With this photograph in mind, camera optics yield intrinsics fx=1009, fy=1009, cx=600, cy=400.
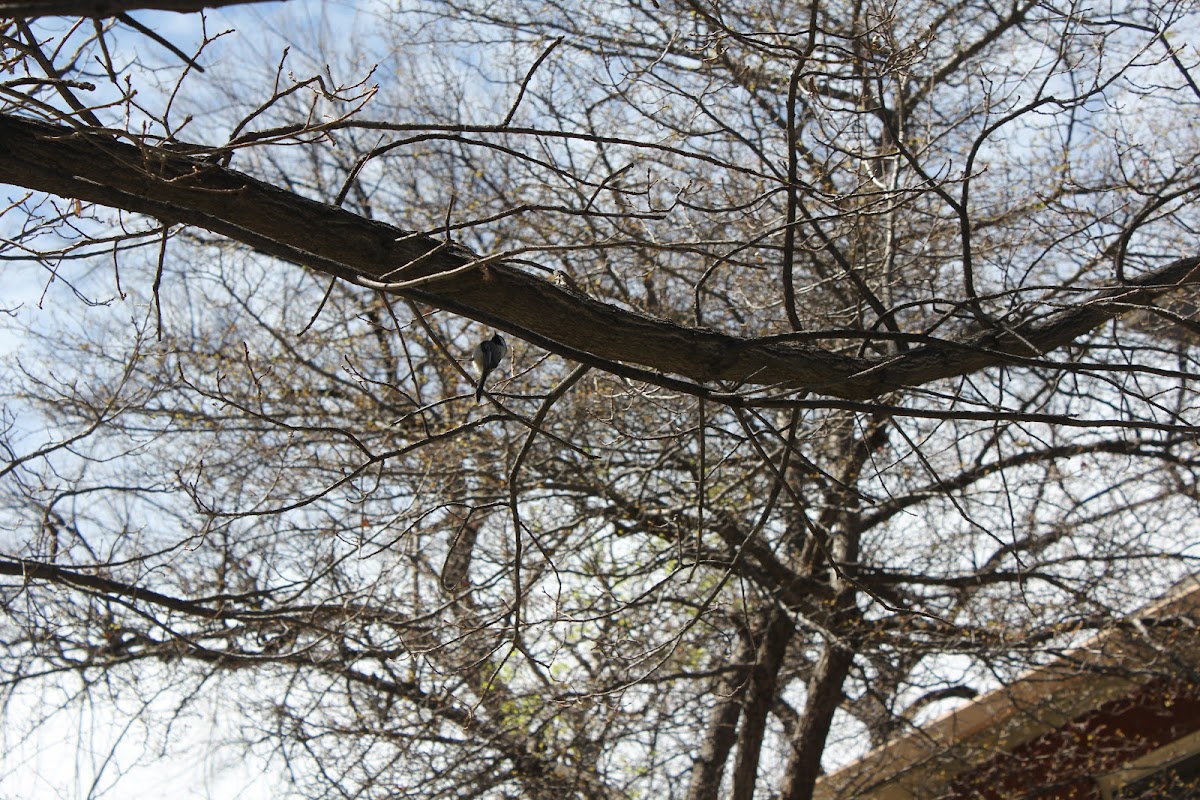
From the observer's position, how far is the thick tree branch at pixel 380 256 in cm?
236

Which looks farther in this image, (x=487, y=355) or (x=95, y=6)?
(x=487, y=355)

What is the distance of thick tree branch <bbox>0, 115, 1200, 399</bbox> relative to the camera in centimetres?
236

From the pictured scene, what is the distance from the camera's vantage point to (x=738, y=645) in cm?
785

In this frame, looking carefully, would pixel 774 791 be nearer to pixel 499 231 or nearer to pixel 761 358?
pixel 499 231

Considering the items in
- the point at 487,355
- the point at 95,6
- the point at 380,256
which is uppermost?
the point at 380,256

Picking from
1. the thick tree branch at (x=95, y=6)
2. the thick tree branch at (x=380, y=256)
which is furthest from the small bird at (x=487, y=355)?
the thick tree branch at (x=95, y=6)

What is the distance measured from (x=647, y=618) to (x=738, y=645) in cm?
153

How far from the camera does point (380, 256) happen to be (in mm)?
2631

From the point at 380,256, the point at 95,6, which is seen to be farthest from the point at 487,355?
the point at 95,6

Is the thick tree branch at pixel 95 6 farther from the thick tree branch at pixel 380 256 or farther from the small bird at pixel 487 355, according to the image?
the small bird at pixel 487 355

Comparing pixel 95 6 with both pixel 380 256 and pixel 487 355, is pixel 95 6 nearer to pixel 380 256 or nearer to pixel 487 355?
pixel 380 256

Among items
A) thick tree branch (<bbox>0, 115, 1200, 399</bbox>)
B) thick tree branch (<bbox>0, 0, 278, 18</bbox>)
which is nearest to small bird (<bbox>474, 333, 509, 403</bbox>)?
thick tree branch (<bbox>0, 115, 1200, 399</bbox>)

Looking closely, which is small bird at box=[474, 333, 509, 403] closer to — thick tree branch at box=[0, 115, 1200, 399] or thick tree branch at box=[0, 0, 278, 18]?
thick tree branch at box=[0, 115, 1200, 399]

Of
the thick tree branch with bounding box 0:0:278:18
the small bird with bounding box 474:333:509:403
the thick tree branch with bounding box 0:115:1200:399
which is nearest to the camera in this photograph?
the thick tree branch with bounding box 0:0:278:18
